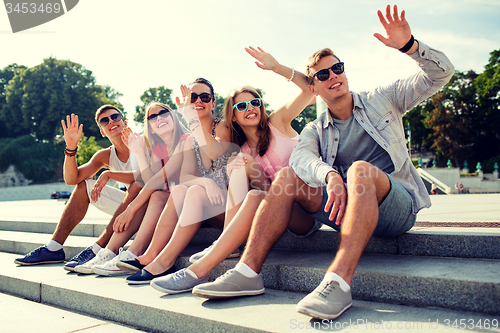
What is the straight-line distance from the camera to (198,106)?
12.1 feet

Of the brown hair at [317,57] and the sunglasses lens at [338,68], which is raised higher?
the brown hair at [317,57]

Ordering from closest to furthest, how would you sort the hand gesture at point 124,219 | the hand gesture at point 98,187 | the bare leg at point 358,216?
1. the bare leg at point 358,216
2. the hand gesture at point 124,219
3. the hand gesture at point 98,187

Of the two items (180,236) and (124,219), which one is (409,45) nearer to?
(180,236)

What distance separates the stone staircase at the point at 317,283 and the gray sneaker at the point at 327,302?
5 centimetres

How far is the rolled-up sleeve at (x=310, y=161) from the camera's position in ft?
7.38

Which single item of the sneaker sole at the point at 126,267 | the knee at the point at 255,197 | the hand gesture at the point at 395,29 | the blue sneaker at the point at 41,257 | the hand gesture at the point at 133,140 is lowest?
the blue sneaker at the point at 41,257

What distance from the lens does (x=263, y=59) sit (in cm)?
338

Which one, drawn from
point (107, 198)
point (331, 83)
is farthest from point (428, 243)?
point (107, 198)

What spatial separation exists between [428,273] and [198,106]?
2533mm

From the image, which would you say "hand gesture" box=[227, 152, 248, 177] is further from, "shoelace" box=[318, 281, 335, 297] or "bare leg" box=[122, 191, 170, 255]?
"shoelace" box=[318, 281, 335, 297]

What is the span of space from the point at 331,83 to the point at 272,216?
1.12m

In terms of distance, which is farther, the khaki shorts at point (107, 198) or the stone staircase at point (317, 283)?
the khaki shorts at point (107, 198)

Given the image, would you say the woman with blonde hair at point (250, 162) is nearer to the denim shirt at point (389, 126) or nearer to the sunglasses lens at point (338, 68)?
the denim shirt at point (389, 126)

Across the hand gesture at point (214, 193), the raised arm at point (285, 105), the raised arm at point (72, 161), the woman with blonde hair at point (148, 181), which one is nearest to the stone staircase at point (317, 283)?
the woman with blonde hair at point (148, 181)
